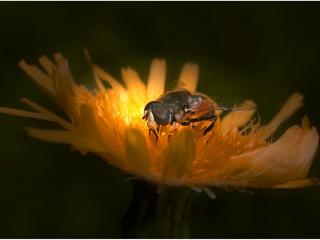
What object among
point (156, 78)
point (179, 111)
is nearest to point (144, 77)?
point (156, 78)

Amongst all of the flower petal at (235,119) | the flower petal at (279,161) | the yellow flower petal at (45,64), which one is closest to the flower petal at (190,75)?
the flower petal at (235,119)

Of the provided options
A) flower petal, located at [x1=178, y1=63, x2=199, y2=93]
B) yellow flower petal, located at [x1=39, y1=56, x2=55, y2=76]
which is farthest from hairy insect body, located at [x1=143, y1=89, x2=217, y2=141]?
flower petal, located at [x1=178, y1=63, x2=199, y2=93]

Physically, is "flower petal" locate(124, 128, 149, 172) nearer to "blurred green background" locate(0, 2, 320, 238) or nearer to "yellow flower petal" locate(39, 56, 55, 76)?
"yellow flower petal" locate(39, 56, 55, 76)

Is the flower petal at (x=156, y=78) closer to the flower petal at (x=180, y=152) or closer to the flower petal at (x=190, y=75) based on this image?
the flower petal at (x=190, y=75)

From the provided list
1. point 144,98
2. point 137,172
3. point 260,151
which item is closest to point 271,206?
point 144,98

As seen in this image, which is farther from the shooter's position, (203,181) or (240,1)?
(240,1)

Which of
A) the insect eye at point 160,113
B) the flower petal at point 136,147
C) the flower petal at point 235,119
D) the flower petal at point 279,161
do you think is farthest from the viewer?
the flower petal at point 235,119

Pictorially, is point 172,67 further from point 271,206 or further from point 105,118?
point 105,118
